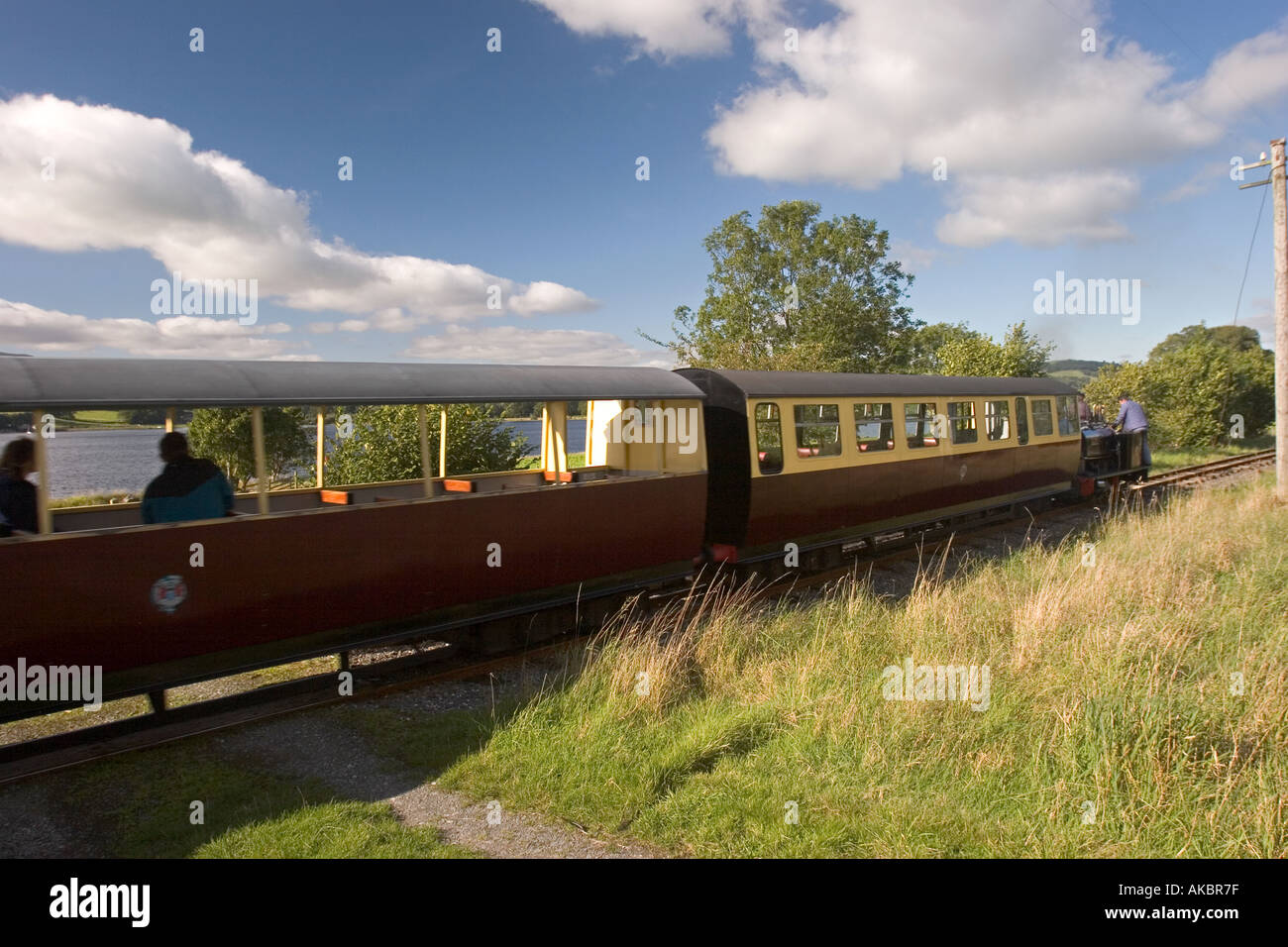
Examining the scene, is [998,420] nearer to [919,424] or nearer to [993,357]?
[919,424]

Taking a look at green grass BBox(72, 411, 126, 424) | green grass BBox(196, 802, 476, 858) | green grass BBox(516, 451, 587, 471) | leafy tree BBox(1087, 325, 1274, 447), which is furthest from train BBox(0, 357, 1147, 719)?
leafy tree BBox(1087, 325, 1274, 447)

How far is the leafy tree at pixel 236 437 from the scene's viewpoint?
5.84 meters

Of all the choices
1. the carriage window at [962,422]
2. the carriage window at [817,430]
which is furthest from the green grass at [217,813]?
the carriage window at [962,422]

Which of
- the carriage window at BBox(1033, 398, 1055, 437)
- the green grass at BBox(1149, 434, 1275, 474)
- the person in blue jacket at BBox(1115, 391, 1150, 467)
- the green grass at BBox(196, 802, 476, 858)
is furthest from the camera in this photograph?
the green grass at BBox(1149, 434, 1275, 474)

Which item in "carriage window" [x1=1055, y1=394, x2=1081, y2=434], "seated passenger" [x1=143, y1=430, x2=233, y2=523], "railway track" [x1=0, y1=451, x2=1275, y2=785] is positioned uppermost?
"carriage window" [x1=1055, y1=394, x2=1081, y2=434]

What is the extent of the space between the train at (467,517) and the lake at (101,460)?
86 mm

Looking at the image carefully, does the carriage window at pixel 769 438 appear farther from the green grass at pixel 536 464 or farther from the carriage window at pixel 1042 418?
the carriage window at pixel 1042 418

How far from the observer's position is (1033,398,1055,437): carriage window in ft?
47.7

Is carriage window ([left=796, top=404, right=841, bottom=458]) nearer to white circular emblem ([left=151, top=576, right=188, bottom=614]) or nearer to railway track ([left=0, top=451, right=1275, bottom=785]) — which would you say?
railway track ([left=0, top=451, right=1275, bottom=785])

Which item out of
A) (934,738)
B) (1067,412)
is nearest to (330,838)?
(934,738)

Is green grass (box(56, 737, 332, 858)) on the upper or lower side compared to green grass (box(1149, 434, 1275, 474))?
lower

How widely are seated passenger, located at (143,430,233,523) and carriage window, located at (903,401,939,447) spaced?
8.95 metres

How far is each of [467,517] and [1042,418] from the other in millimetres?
12333
